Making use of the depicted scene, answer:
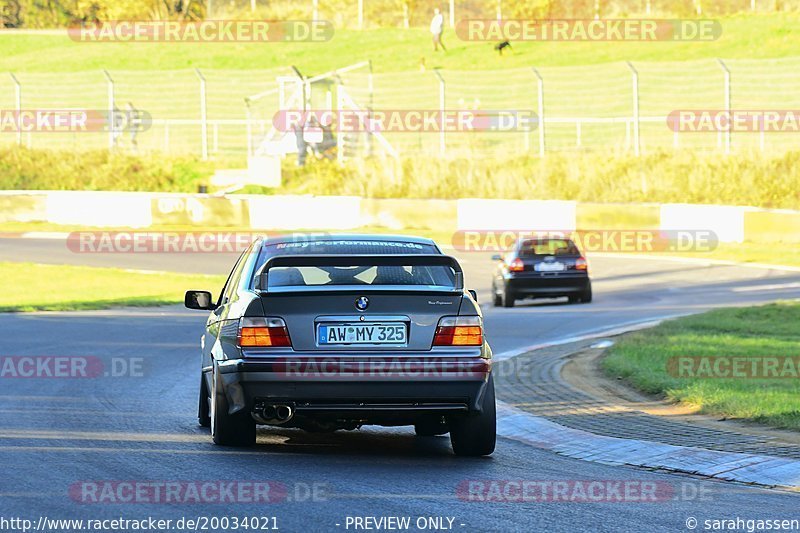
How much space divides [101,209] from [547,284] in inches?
721

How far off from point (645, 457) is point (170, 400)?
478cm

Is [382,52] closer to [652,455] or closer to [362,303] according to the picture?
[652,455]

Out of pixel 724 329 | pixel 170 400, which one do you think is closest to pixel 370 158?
pixel 724 329

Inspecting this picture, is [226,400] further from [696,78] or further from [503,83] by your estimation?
[503,83]

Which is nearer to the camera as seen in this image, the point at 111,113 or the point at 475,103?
the point at 111,113

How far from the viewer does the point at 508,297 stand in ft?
81.5

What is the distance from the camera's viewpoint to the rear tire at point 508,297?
24.8 m

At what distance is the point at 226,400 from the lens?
898cm
